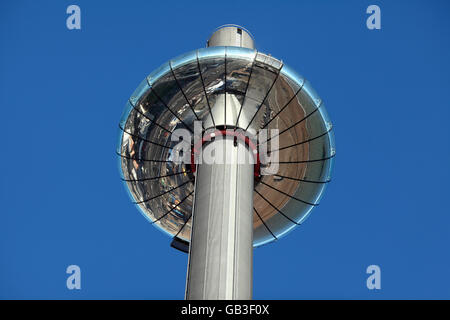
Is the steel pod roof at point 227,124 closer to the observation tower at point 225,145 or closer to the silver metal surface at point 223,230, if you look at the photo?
the observation tower at point 225,145

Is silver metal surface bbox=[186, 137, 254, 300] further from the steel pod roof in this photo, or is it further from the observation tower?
the steel pod roof

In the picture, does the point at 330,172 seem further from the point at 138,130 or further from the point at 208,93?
the point at 138,130

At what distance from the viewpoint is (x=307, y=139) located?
19.6 meters

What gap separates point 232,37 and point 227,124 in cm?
512

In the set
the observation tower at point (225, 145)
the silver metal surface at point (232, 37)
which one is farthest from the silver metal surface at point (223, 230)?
the silver metal surface at point (232, 37)

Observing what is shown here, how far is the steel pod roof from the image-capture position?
18406mm

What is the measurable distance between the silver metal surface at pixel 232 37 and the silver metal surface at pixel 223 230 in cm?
559

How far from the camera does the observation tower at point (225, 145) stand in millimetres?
15773

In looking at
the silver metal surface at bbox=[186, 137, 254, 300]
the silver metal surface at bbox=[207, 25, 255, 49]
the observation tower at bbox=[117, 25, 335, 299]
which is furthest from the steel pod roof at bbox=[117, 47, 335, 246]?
the silver metal surface at bbox=[207, 25, 255, 49]

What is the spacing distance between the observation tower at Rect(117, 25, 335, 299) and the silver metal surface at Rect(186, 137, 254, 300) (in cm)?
4
